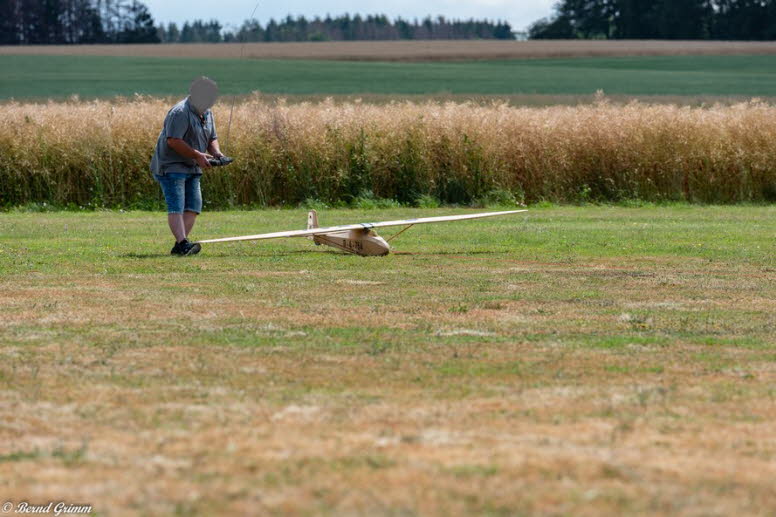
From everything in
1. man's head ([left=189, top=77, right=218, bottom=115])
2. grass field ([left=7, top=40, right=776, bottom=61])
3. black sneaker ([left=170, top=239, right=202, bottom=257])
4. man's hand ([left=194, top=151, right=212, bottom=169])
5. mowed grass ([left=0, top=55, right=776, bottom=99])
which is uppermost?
man's head ([left=189, top=77, right=218, bottom=115])

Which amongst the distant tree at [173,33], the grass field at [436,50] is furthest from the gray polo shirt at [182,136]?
the distant tree at [173,33]

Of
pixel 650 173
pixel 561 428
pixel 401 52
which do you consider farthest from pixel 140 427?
pixel 401 52

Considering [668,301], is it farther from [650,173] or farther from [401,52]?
[401,52]

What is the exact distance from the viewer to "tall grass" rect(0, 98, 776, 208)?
18516 mm

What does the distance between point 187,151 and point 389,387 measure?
566cm

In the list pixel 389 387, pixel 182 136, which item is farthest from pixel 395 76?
pixel 389 387

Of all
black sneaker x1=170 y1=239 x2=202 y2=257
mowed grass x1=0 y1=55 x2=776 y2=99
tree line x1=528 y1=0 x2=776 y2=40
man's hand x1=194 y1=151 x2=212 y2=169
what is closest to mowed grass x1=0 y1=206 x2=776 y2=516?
black sneaker x1=170 y1=239 x2=202 y2=257

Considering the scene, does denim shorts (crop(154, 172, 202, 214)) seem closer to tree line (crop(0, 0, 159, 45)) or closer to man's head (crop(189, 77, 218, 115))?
man's head (crop(189, 77, 218, 115))

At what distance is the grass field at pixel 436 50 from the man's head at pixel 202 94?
56.9 m

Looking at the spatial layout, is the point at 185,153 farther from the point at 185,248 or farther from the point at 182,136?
the point at 185,248

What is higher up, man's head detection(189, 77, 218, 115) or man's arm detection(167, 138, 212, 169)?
man's head detection(189, 77, 218, 115)

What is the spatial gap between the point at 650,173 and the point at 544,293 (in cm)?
1189

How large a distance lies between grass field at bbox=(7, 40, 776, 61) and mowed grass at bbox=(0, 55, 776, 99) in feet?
8.53

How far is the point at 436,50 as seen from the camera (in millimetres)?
78562
